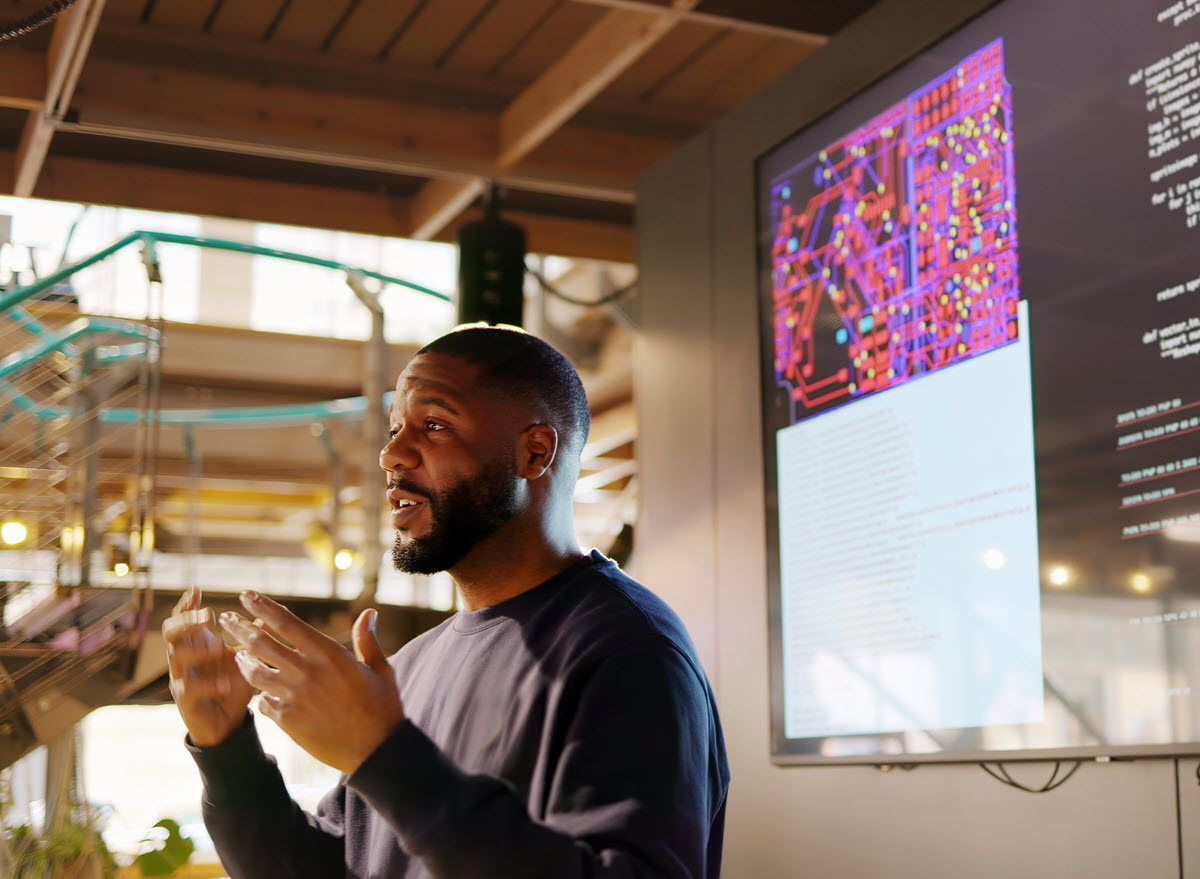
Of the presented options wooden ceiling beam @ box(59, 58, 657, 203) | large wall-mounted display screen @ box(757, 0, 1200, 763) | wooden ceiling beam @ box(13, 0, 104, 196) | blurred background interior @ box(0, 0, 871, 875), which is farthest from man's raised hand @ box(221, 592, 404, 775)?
wooden ceiling beam @ box(59, 58, 657, 203)

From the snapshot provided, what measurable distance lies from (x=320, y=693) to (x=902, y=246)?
199 centimetres

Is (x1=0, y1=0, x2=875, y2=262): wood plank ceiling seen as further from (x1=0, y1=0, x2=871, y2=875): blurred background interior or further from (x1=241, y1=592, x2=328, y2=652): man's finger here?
(x1=241, y1=592, x2=328, y2=652): man's finger

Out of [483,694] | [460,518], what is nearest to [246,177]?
[460,518]

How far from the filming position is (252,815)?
1.54 m

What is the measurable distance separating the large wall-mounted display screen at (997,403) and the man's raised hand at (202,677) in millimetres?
1446

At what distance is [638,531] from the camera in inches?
163

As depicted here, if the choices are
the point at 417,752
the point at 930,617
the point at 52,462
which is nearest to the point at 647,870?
the point at 417,752

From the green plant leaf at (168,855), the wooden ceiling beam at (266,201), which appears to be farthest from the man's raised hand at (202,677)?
the wooden ceiling beam at (266,201)

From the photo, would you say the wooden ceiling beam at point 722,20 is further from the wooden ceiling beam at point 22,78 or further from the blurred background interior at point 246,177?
the wooden ceiling beam at point 22,78

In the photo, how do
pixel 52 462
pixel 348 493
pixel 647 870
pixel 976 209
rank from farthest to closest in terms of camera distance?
pixel 348 493 → pixel 52 462 → pixel 976 209 → pixel 647 870

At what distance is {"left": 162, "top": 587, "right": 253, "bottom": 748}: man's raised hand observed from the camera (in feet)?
4.84

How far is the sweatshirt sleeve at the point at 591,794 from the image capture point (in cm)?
118

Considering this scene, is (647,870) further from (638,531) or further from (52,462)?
(52,462)

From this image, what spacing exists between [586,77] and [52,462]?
7.32 feet
